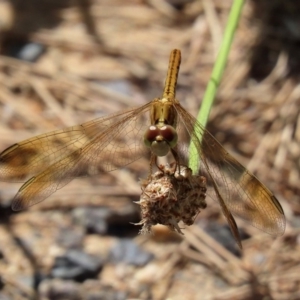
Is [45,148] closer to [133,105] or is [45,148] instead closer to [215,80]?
[215,80]

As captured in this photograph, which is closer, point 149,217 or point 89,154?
point 149,217

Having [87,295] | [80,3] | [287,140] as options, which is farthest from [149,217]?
[80,3]

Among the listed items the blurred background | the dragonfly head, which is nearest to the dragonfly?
the dragonfly head

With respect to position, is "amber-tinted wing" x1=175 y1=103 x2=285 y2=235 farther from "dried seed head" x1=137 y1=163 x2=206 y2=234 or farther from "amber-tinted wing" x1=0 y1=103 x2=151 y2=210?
"amber-tinted wing" x1=0 y1=103 x2=151 y2=210

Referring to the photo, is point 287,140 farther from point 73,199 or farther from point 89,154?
point 89,154

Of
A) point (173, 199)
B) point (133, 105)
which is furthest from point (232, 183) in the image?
point (133, 105)

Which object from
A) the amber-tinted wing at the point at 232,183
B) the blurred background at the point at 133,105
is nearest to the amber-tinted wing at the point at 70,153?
the amber-tinted wing at the point at 232,183

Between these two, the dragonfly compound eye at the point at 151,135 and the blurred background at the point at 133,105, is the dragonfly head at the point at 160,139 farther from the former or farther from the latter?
the blurred background at the point at 133,105
